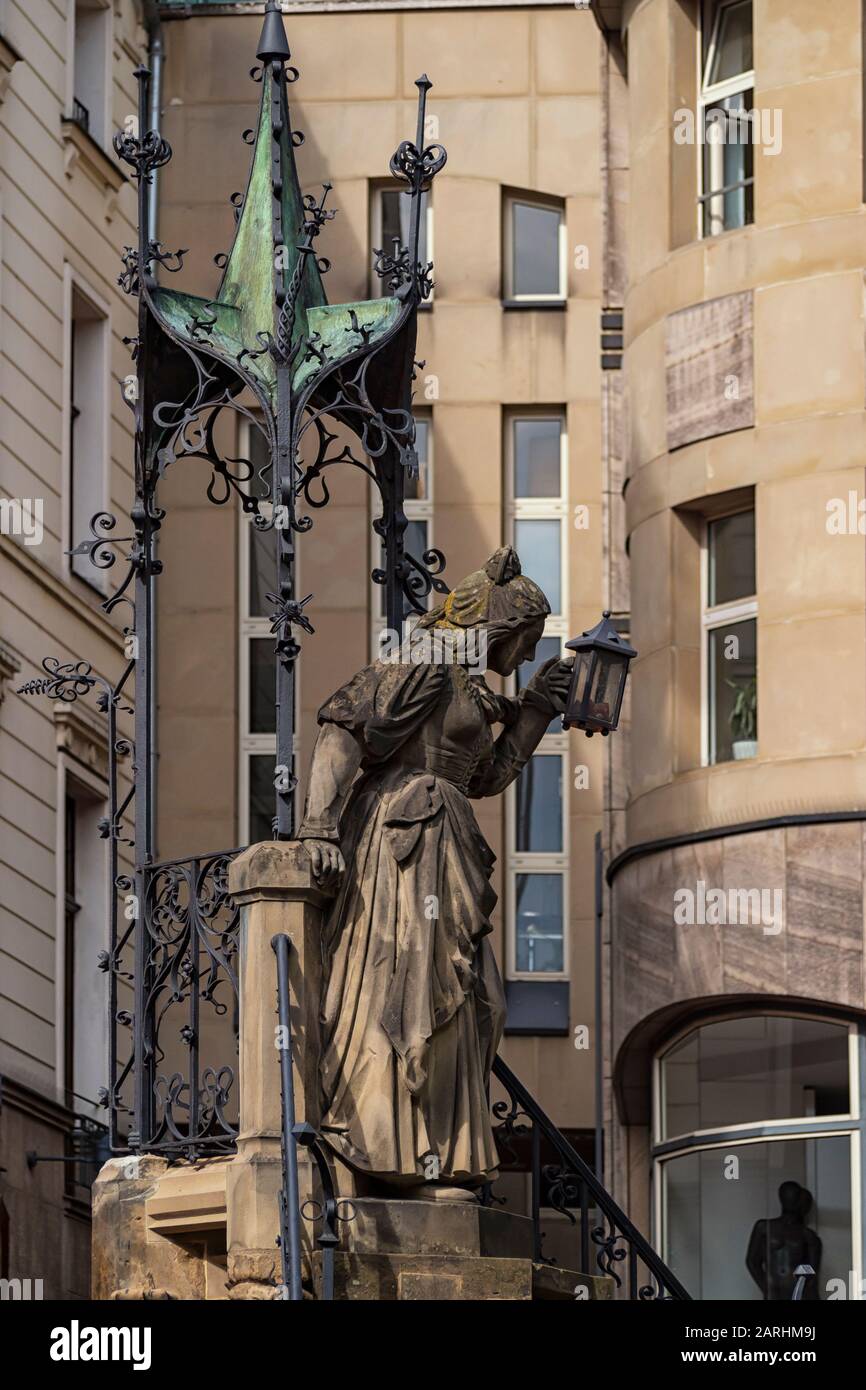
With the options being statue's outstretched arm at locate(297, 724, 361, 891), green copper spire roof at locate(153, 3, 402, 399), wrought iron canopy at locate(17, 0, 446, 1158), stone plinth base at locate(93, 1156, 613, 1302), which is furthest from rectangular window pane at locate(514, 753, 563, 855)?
statue's outstretched arm at locate(297, 724, 361, 891)

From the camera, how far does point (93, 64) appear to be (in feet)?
96.9

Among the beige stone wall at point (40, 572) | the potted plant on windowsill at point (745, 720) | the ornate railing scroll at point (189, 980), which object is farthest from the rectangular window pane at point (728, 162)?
the ornate railing scroll at point (189, 980)

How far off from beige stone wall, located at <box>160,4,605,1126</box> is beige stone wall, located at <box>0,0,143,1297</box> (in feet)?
4.23

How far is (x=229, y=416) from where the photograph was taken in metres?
30.2

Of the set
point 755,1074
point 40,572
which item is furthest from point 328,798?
point 40,572

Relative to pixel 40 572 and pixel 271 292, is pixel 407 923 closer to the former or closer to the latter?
pixel 271 292

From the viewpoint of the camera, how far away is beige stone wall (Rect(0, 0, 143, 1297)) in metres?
25.9

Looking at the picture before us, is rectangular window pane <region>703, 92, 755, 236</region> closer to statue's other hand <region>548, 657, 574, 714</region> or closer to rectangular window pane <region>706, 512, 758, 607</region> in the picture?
rectangular window pane <region>706, 512, 758, 607</region>

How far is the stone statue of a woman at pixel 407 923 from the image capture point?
12.8 m

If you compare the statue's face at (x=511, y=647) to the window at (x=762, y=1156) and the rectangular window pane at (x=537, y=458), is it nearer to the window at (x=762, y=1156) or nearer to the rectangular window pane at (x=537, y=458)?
the window at (x=762, y=1156)

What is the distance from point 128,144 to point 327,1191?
471cm

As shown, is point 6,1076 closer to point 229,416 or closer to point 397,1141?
point 229,416
